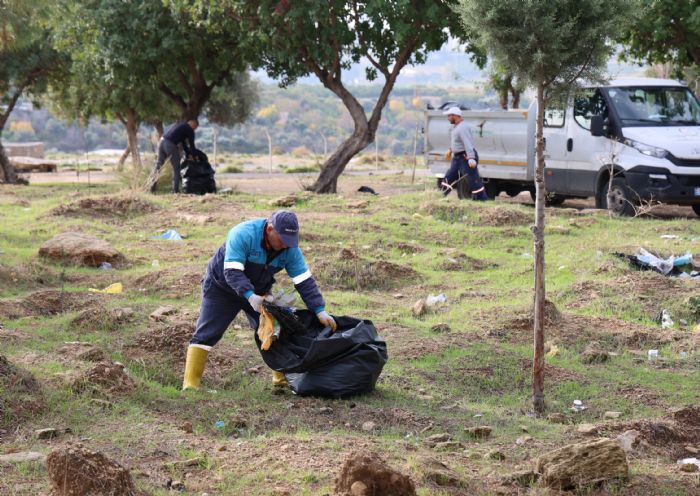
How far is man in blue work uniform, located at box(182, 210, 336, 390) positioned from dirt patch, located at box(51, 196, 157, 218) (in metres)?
9.57

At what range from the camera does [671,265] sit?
11250 mm

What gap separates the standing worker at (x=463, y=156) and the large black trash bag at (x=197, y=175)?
5.28m

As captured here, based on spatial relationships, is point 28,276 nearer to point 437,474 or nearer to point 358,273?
point 358,273

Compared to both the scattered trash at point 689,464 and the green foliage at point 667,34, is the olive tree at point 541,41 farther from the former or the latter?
the green foliage at point 667,34

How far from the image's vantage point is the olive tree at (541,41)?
262 inches

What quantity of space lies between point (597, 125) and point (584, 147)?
0.83m

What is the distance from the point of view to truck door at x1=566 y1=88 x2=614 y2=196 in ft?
53.3

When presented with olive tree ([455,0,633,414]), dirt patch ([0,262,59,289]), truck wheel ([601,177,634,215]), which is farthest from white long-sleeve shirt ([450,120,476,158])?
olive tree ([455,0,633,414])

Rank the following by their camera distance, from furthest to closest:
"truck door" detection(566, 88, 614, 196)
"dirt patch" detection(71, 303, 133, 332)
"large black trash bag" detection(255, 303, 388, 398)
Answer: "truck door" detection(566, 88, 614, 196) → "dirt patch" detection(71, 303, 133, 332) → "large black trash bag" detection(255, 303, 388, 398)

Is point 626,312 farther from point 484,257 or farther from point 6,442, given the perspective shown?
point 6,442

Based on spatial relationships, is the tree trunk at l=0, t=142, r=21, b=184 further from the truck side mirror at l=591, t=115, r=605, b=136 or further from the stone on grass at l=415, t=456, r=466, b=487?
the stone on grass at l=415, t=456, r=466, b=487

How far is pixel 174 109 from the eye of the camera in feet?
109

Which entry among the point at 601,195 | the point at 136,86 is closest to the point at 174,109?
the point at 136,86

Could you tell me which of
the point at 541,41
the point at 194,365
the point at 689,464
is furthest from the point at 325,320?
the point at 689,464
